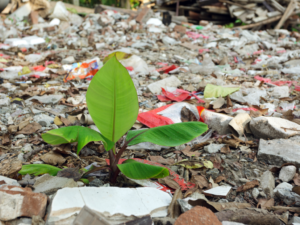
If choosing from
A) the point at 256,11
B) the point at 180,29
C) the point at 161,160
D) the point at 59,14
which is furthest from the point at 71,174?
the point at 256,11

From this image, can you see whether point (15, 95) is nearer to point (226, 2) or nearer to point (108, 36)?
point (108, 36)

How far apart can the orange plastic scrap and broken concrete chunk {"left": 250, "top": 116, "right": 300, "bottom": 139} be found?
2.01m

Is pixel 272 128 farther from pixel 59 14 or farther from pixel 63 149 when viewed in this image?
pixel 59 14

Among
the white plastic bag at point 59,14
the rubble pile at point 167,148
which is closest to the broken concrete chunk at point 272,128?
the rubble pile at point 167,148

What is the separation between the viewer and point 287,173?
1.26 meters

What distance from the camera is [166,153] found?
1581 millimetres

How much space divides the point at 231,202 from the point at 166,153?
Answer: 22.1 inches

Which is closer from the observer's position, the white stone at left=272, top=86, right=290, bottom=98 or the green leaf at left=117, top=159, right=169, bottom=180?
the green leaf at left=117, top=159, right=169, bottom=180

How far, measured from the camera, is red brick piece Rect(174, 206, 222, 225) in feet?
2.83

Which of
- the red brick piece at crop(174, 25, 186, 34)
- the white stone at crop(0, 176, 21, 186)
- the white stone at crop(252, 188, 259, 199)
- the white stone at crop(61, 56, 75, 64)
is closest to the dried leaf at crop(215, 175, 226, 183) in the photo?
the white stone at crop(252, 188, 259, 199)

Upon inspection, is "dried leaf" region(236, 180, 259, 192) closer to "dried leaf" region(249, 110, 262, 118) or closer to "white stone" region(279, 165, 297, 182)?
"white stone" region(279, 165, 297, 182)

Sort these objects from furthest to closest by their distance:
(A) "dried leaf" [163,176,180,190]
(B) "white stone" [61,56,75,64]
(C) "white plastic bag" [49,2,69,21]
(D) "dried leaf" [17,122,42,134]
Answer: (C) "white plastic bag" [49,2,69,21], (B) "white stone" [61,56,75,64], (D) "dried leaf" [17,122,42,134], (A) "dried leaf" [163,176,180,190]

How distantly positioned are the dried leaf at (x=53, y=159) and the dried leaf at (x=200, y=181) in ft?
2.42

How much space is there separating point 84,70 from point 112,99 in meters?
2.20
